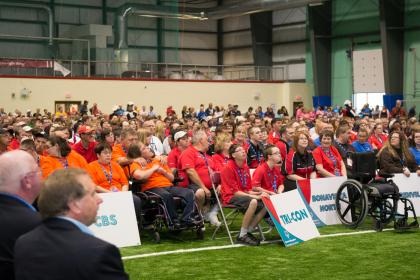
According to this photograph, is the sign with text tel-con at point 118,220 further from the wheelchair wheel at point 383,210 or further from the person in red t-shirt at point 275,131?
the person in red t-shirt at point 275,131

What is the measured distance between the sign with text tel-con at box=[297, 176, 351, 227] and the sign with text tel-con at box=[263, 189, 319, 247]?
851 millimetres

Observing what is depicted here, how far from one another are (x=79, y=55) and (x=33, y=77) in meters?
3.08

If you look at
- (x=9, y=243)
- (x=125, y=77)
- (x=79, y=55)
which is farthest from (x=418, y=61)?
(x=9, y=243)

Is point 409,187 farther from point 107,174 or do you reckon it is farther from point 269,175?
point 107,174

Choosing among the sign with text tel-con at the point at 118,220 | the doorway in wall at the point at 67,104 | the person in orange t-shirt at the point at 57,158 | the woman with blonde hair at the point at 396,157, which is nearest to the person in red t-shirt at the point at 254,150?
the woman with blonde hair at the point at 396,157

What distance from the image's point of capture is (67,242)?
258cm

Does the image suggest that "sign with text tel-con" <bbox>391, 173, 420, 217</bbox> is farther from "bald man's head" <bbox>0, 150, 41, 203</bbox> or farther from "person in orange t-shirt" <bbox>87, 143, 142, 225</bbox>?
"bald man's head" <bbox>0, 150, 41, 203</bbox>

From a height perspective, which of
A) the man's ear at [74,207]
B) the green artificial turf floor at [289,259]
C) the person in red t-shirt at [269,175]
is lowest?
the green artificial turf floor at [289,259]

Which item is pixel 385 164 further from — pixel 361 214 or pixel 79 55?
pixel 79 55

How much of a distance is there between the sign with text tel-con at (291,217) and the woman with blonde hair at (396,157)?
2063 millimetres

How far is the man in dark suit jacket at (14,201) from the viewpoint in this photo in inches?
119

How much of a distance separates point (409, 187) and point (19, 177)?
343 inches

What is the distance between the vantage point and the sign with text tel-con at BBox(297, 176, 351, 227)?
9.98 metres

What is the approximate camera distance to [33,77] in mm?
29688
